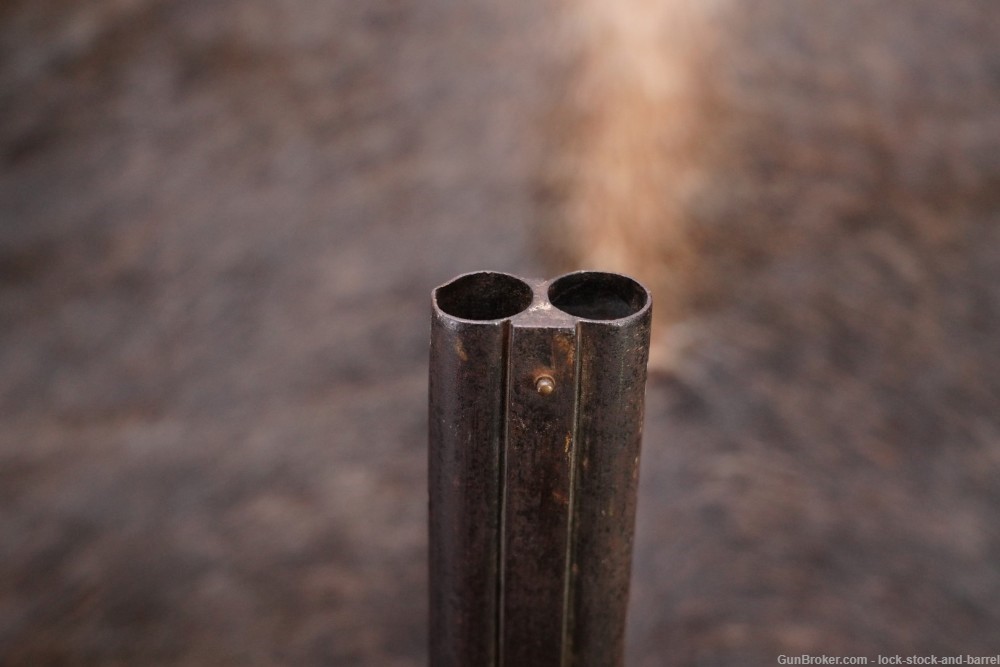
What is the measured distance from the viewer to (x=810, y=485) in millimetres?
1197

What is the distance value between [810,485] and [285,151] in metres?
0.73

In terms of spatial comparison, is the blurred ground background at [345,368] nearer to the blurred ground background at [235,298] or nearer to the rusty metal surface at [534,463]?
the blurred ground background at [235,298]

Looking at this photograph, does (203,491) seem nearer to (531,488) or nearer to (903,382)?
(531,488)

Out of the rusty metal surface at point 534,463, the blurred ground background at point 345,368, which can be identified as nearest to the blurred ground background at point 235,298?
the blurred ground background at point 345,368

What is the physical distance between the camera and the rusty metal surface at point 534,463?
0.55m

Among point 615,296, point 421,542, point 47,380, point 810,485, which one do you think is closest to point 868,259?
point 810,485

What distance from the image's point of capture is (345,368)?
3.97ft

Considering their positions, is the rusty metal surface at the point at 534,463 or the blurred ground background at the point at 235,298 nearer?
the rusty metal surface at the point at 534,463

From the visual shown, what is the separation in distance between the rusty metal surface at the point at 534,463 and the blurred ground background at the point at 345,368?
52cm

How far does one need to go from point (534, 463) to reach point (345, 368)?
669 millimetres

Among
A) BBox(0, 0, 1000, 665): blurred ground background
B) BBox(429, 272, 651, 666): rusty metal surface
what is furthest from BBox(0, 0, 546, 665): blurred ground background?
BBox(429, 272, 651, 666): rusty metal surface

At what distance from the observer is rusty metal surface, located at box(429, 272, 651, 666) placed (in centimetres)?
55

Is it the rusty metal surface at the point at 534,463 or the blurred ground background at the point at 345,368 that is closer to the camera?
the rusty metal surface at the point at 534,463

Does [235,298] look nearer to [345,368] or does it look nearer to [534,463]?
[345,368]
